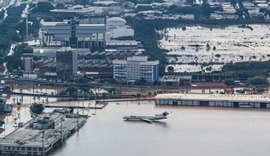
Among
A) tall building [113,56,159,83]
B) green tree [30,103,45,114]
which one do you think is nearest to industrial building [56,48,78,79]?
tall building [113,56,159,83]

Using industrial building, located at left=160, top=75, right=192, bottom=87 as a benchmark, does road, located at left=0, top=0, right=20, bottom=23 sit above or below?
above

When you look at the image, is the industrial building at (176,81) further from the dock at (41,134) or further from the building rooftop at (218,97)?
the dock at (41,134)

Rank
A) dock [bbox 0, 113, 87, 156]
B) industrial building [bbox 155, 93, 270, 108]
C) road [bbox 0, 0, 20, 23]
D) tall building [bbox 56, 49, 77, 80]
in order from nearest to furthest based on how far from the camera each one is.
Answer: dock [bbox 0, 113, 87, 156], industrial building [bbox 155, 93, 270, 108], tall building [bbox 56, 49, 77, 80], road [bbox 0, 0, 20, 23]

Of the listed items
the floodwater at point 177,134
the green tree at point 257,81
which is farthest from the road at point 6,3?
the floodwater at point 177,134

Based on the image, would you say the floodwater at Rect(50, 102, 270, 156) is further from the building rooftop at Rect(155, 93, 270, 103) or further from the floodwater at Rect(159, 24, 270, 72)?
the floodwater at Rect(159, 24, 270, 72)

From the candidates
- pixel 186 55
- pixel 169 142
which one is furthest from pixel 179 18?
pixel 169 142

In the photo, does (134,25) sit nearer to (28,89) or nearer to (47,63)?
(47,63)

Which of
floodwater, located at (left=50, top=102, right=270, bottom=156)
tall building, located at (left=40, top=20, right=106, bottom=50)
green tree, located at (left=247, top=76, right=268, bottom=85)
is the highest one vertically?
tall building, located at (left=40, top=20, right=106, bottom=50)
